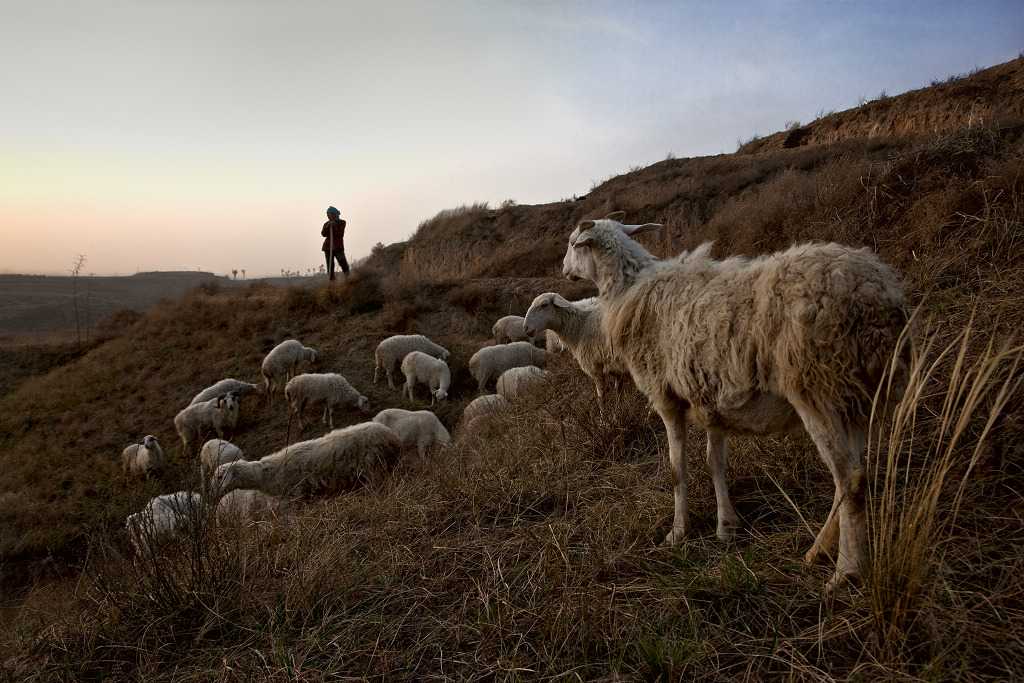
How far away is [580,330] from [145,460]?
857 cm

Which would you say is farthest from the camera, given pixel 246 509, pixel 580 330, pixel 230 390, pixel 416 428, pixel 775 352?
pixel 230 390

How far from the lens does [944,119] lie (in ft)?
57.7

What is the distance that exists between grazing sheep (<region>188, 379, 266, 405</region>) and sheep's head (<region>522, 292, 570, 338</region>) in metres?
7.75

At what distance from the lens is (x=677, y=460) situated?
3400 mm

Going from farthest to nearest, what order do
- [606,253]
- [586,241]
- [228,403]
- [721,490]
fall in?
[228,403]
[586,241]
[606,253]
[721,490]

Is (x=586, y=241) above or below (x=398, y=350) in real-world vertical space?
above

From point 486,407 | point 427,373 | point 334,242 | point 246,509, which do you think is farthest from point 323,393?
point 334,242

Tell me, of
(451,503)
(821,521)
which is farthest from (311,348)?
(821,521)

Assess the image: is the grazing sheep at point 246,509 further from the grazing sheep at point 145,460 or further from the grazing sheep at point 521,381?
the grazing sheep at point 145,460

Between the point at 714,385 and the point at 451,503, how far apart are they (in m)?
2.19

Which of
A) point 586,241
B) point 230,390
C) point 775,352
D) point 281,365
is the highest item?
point 586,241

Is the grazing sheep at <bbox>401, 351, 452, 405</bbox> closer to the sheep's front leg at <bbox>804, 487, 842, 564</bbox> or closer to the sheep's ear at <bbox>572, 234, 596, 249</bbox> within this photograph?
the sheep's ear at <bbox>572, 234, 596, 249</bbox>

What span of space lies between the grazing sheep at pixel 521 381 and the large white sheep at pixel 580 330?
0.98m

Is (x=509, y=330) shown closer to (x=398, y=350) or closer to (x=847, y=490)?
(x=398, y=350)
